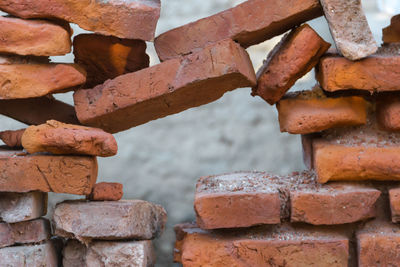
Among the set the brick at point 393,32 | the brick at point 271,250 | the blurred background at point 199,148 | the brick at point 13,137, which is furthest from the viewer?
the blurred background at point 199,148

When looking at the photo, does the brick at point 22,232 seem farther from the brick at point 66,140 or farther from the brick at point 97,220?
the brick at point 66,140

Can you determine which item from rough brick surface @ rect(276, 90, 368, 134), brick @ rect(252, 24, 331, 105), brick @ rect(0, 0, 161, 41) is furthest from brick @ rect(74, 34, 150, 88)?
rough brick surface @ rect(276, 90, 368, 134)

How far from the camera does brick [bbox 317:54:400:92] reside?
1724 mm

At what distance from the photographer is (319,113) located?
1805 millimetres

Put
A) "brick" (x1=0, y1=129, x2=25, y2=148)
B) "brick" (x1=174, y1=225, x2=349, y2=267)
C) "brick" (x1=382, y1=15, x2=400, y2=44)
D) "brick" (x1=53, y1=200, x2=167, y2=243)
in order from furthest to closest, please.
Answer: "brick" (x1=382, y1=15, x2=400, y2=44)
"brick" (x1=0, y1=129, x2=25, y2=148)
"brick" (x1=53, y1=200, x2=167, y2=243)
"brick" (x1=174, y1=225, x2=349, y2=267)

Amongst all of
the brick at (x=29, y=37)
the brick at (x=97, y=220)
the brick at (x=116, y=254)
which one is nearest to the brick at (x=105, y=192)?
the brick at (x=97, y=220)

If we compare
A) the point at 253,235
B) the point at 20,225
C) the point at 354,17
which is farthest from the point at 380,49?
the point at 20,225

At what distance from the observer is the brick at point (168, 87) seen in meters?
1.72

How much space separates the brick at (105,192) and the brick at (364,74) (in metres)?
0.86

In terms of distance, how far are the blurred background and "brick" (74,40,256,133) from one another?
965 millimetres

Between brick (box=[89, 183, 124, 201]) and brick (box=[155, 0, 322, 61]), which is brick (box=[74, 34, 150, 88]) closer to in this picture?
brick (box=[155, 0, 322, 61])

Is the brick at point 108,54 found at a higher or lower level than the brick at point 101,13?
lower

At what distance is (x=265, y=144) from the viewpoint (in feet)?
9.74

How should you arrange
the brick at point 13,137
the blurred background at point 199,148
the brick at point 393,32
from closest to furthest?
the brick at point 13,137, the brick at point 393,32, the blurred background at point 199,148
